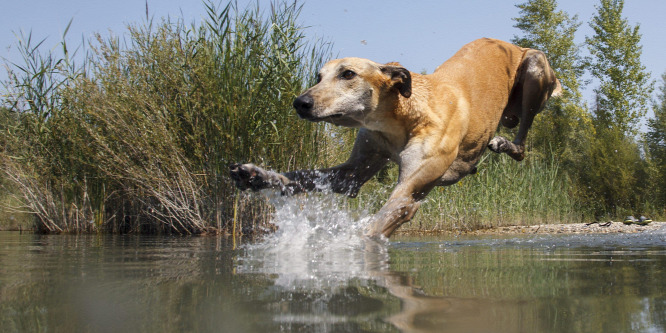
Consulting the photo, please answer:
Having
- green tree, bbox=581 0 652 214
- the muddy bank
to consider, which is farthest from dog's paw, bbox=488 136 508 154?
green tree, bbox=581 0 652 214

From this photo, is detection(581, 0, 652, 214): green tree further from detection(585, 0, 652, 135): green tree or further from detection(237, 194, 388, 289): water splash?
detection(237, 194, 388, 289): water splash

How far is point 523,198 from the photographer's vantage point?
12352 millimetres

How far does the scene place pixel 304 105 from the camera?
13.4 feet

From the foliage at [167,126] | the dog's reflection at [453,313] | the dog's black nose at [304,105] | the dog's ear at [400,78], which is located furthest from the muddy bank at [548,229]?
the dog's reflection at [453,313]

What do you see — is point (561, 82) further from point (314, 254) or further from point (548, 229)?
point (314, 254)

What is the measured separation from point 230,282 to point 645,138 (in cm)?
2885

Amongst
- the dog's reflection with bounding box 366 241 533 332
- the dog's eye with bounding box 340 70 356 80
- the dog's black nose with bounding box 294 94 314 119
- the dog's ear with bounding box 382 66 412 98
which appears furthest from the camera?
the dog's ear with bounding box 382 66 412 98

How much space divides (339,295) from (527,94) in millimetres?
4750

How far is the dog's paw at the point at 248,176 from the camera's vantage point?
4.34m

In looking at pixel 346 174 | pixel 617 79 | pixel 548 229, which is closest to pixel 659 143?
pixel 617 79

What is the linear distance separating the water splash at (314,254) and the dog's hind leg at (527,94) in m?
1.87

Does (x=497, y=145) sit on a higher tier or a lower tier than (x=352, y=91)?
lower

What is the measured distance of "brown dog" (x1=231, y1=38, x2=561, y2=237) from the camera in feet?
14.0

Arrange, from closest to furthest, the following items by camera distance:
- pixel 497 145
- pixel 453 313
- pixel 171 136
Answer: pixel 453 313
pixel 497 145
pixel 171 136
